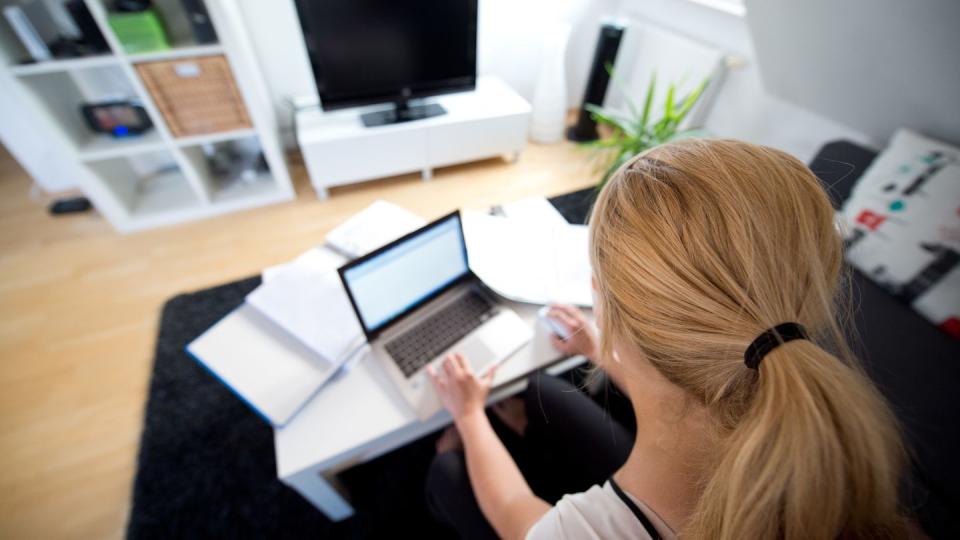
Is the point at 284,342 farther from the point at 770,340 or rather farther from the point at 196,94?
the point at 196,94

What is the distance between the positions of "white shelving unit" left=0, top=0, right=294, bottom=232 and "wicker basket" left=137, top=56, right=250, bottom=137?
27 millimetres

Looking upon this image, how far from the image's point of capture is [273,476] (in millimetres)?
1154

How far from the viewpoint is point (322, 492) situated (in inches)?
34.0

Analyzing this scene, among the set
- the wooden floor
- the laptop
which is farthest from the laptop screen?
the wooden floor

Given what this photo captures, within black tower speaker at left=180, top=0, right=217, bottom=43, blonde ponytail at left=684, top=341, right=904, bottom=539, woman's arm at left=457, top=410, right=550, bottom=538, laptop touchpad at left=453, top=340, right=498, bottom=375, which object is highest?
black tower speaker at left=180, top=0, right=217, bottom=43

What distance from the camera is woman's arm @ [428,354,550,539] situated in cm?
67

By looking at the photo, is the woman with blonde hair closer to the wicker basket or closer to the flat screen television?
the flat screen television

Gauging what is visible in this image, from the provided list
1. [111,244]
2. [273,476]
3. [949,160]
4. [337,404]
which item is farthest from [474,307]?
[111,244]

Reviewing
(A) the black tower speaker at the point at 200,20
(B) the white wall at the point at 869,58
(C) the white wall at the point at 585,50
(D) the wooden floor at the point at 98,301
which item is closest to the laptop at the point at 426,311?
(D) the wooden floor at the point at 98,301

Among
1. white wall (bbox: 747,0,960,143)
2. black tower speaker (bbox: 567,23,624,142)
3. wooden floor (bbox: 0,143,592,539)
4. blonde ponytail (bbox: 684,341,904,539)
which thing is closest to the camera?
blonde ponytail (bbox: 684,341,904,539)

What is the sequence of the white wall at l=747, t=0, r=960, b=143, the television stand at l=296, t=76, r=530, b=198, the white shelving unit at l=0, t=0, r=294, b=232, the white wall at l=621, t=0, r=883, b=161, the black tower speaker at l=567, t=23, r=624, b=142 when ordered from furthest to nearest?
the black tower speaker at l=567, t=23, r=624, b=142 < the television stand at l=296, t=76, r=530, b=198 < the white wall at l=621, t=0, r=883, b=161 < the white shelving unit at l=0, t=0, r=294, b=232 < the white wall at l=747, t=0, r=960, b=143

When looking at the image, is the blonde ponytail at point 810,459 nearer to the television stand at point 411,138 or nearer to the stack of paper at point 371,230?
the stack of paper at point 371,230

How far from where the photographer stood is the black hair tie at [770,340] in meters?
0.41

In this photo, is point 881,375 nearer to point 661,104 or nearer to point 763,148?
point 763,148
